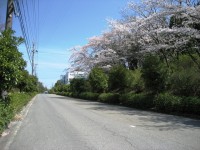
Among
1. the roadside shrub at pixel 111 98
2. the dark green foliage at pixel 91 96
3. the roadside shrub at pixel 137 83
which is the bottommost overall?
the roadside shrub at pixel 111 98

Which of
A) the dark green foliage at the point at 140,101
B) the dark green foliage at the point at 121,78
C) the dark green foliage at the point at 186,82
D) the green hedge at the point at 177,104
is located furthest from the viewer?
the dark green foliage at the point at 121,78

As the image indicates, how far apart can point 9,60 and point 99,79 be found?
3134 centimetres

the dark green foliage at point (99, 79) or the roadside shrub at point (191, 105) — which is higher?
the dark green foliage at point (99, 79)

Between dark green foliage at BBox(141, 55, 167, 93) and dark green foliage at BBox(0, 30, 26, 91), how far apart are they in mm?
13241

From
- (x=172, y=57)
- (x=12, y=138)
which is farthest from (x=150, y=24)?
(x=12, y=138)

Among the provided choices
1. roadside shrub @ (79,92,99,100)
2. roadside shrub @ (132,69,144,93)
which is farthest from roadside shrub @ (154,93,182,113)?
roadside shrub @ (79,92,99,100)

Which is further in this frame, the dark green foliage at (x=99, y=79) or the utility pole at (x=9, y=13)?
the dark green foliage at (x=99, y=79)

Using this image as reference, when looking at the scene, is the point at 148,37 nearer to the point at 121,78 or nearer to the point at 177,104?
the point at 121,78

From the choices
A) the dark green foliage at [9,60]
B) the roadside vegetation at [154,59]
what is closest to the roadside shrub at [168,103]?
the roadside vegetation at [154,59]

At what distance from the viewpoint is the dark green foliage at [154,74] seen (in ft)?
79.5

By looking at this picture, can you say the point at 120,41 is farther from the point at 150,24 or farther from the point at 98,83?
the point at 150,24

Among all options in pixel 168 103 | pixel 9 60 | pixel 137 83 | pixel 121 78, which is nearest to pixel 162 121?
pixel 168 103

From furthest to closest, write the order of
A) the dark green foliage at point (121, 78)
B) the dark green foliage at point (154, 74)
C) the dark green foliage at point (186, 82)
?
the dark green foliage at point (121, 78)
the dark green foliage at point (154, 74)
the dark green foliage at point (186, 82)

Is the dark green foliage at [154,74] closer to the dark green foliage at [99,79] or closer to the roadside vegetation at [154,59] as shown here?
the roadside vegetation at [154,59]
